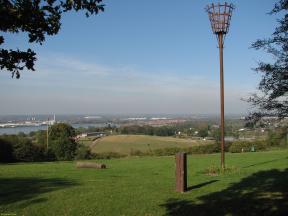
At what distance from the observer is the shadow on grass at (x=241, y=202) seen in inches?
378

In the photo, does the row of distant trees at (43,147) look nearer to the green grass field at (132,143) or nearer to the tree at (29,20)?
the green grass field at (132,143)

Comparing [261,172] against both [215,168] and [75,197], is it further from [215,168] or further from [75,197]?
[75,197]

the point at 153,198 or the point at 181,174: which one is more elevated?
the point at 181,174

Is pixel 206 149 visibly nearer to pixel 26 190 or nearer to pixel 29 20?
pixel 26 190

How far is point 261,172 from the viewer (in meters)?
16.3

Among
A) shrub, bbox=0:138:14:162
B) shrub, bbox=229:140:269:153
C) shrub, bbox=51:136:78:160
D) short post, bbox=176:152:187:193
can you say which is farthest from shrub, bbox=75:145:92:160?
short post, bbox=176:152:187:193

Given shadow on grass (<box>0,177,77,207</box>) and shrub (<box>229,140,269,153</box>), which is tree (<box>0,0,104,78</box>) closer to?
shadow on grass (<box>0,177,77,207</box>)

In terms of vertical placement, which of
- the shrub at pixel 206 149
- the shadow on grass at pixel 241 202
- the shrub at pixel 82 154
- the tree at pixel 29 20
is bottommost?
the shrub at pixel 82 154

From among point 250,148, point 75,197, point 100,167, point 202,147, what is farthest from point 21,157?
point 75,197

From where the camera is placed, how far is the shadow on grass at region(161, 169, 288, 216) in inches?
378

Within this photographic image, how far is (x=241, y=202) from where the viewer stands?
10.4 m

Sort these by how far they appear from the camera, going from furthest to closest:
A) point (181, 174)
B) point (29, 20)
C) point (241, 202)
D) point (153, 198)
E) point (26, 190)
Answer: point (26, 190), point (181, 174), point (153, 198), point (241, 202), point (29, 20)

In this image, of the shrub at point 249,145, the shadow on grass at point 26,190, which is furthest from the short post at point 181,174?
the shrub at point 249,145

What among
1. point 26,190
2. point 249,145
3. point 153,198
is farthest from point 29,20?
point 249,145
